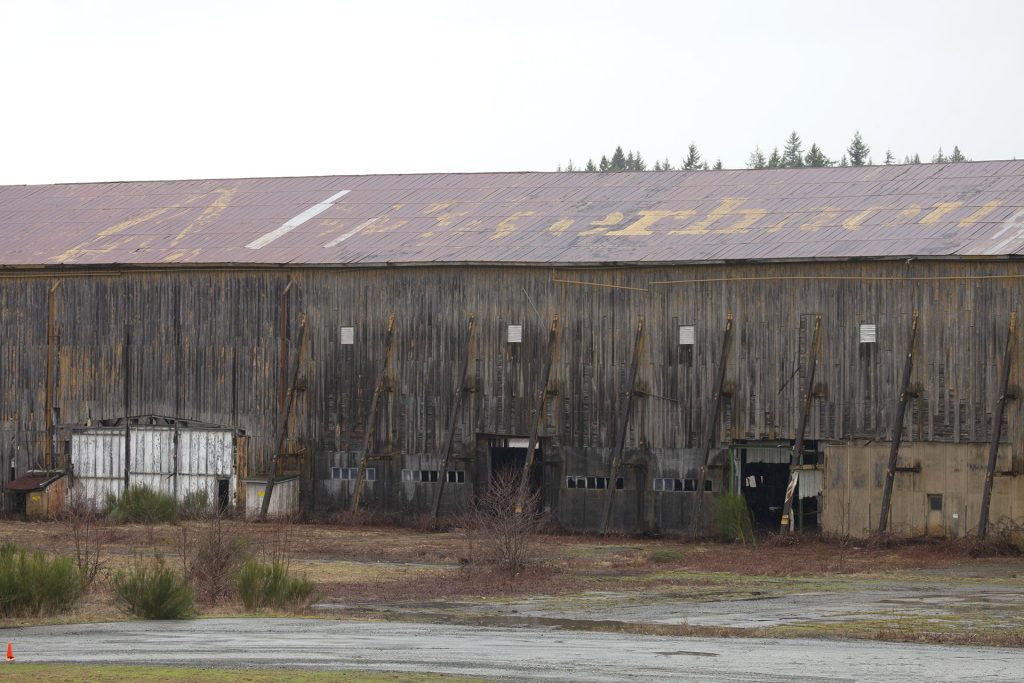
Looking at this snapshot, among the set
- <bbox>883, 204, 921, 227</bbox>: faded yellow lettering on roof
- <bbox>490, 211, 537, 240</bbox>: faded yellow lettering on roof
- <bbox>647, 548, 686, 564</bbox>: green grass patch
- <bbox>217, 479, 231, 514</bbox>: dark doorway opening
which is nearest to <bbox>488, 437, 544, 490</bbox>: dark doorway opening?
<bbox>490, 211, 537, 240</bbox>: faded yellow lettering on roof

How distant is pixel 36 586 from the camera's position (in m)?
29.0

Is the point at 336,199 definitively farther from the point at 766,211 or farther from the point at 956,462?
the point at 956,462

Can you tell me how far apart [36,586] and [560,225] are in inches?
1014

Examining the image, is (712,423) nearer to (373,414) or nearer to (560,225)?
(560,225)

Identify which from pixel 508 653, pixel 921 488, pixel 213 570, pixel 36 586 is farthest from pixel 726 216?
pixel 508 653

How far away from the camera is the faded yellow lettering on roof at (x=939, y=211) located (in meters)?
46.5

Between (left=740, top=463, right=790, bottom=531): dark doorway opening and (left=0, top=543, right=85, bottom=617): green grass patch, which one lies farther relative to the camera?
(left=740, top=463, right=790, bottom=531): dark doorway opening

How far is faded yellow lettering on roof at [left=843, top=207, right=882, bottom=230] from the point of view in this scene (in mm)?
47094

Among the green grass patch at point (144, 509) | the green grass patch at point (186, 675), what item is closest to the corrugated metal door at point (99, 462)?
the green grass patch at point (144, 509)

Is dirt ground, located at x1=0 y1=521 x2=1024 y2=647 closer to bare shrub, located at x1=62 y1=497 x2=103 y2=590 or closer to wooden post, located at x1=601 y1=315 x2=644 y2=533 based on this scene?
bare shrub, located at x1=62 y1=497 x2=103 y2=590

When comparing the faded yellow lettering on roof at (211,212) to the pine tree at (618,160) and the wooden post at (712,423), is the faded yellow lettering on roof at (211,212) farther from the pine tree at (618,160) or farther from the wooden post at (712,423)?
the pine tree at (618,160)

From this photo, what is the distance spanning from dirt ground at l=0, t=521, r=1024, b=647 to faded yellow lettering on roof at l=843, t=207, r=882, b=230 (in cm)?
901

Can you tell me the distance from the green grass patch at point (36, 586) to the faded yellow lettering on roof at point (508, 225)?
23.7 meters

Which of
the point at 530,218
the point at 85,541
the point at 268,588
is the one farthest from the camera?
the point at 530,218
